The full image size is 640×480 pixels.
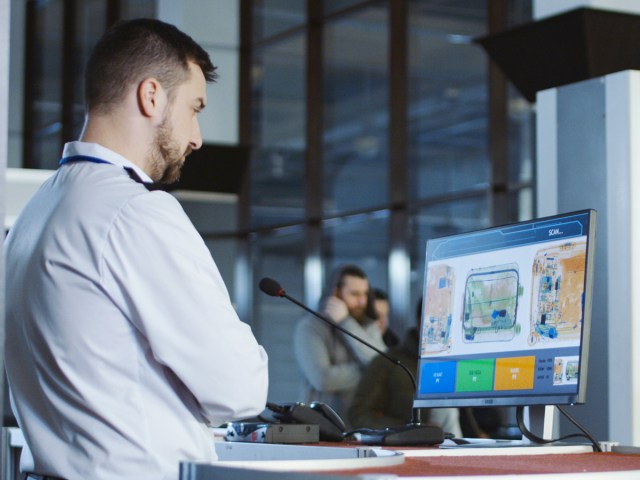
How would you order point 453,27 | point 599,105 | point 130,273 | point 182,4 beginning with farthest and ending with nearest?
point 182,4 → point 453,27 → point 599,105 → point 130,273

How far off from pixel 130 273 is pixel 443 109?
6053 millimetres

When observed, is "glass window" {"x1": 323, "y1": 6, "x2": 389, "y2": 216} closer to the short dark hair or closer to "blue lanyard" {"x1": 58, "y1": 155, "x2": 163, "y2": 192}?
the short dark hair

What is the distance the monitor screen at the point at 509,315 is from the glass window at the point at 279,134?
253 inches

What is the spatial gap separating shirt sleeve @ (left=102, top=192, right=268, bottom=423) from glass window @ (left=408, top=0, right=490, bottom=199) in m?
5.40

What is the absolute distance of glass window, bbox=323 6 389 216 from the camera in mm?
8086

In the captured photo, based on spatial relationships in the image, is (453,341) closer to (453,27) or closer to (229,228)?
(453,27)

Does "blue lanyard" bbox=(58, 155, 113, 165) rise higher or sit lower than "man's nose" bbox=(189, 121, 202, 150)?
lower

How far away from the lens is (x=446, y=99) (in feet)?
24.7

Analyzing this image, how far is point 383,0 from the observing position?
8.22 m

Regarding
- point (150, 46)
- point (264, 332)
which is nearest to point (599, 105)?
point (150, 46)

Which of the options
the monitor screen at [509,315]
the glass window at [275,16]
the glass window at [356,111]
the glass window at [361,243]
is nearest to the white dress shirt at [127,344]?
the monitor screen at [509,315]

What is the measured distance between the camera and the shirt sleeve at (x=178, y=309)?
164 centimetres

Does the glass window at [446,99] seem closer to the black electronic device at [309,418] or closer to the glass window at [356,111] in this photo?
the glass window at [356,111]

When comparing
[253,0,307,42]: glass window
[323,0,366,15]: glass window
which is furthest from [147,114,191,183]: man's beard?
[253,0,307,42]: glass window
